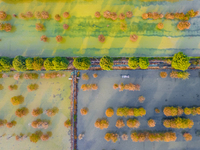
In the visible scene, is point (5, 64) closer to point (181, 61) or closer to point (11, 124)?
point (11, 124)

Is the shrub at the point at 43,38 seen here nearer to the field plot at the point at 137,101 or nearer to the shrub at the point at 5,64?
the shrub at the point at 5,64

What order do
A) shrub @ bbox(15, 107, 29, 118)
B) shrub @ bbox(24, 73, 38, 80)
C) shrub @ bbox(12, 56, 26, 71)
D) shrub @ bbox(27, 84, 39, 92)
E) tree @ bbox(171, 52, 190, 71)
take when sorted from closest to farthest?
tree @ bbox(171, 52, 190, 71), shrub @ bbox(12, 56, 26, 71), shrub @ bbox(15, 107, 29, 118), shrub @ bbox(24, 73, 38, 80), shrub @ bbox(27, 84, 39, 92)

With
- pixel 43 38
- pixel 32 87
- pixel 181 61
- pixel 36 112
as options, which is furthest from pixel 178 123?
pixel 43 38

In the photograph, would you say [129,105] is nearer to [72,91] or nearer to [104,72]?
[104,72]

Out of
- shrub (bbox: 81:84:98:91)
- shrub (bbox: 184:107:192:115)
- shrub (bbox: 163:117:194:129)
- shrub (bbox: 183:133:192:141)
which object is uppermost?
shrub (bbox: 81:84:98:91)

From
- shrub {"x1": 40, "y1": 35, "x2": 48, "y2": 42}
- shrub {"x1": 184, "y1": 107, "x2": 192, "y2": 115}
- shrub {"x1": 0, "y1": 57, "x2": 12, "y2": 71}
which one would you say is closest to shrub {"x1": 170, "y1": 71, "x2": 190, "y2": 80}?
shrub {"x1": 184, "y1": 107, "x2": 192, "y2": 115}

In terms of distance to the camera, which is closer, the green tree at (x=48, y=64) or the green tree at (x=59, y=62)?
the green tree at (x=59, y=62)

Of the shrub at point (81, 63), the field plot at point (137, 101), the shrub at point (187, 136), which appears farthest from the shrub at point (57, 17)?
the shrub at point (187, 136)

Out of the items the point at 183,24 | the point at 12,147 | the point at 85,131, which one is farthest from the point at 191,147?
the point at 12,147

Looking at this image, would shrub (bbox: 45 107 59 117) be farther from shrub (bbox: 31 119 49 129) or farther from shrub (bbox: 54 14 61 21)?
shrub (bbox: 54 14 61 21)
